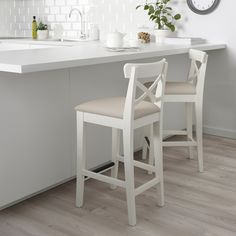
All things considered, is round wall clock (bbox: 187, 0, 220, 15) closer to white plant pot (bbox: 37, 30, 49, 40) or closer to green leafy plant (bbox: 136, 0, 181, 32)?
green leafy plant (bbox: 136, 0, 181, 32)

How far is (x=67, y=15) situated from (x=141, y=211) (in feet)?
10.5

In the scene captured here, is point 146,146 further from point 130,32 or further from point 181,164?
point 130,32

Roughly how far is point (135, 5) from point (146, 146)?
174 cm

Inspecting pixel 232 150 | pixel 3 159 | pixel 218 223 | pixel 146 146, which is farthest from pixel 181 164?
pixel 3 159

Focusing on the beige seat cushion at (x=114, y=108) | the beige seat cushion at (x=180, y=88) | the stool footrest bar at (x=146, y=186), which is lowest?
the stool footrest bar at (x=146, y=186)

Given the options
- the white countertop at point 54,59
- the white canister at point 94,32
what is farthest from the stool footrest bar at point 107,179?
the white canister at point 94,32

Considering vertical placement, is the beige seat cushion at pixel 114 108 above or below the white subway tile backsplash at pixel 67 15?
below

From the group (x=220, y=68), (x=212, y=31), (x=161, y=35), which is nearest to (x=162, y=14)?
(x=161, y=35)

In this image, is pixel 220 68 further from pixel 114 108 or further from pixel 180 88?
pixel 114 108

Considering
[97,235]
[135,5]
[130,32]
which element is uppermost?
[135,5]

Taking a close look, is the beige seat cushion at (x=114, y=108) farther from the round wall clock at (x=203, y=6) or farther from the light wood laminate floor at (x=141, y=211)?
the round wall clock at (x=203, y=6)

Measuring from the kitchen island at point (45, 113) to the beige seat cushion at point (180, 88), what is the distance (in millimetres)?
257

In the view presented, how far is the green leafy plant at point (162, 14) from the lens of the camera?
388cm

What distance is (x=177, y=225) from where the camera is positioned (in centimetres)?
218
